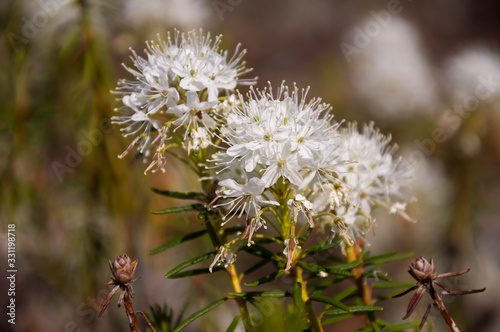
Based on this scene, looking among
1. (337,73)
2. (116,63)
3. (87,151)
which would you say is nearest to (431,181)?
(337,73)

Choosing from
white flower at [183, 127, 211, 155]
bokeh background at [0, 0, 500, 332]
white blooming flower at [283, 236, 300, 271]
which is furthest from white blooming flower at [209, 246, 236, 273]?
bokeh background at [0, 0, 500, 332]

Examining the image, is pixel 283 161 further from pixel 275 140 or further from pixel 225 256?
pixel 225 256

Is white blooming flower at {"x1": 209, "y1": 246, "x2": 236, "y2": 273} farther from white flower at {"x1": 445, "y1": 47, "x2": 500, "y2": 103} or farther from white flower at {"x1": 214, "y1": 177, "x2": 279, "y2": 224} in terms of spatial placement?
white flower at {"x1": 445, "y1": 47, "x2": 500, "y2": 103}

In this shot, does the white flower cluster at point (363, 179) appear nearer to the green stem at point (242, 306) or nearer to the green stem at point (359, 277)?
the green stem at point (359, 277)

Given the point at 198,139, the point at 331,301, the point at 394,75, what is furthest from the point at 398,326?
the point at 394,75

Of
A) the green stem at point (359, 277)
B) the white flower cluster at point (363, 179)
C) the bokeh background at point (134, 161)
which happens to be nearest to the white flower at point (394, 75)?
the bokeh background at point (134, 161)

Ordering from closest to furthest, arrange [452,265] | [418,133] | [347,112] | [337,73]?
[452,265]
[418,133]
[347,112]
[337,73]

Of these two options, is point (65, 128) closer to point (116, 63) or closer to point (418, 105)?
point (418, 105)

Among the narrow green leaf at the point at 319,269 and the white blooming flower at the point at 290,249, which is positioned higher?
the white blooming flower at the point at 290,249
